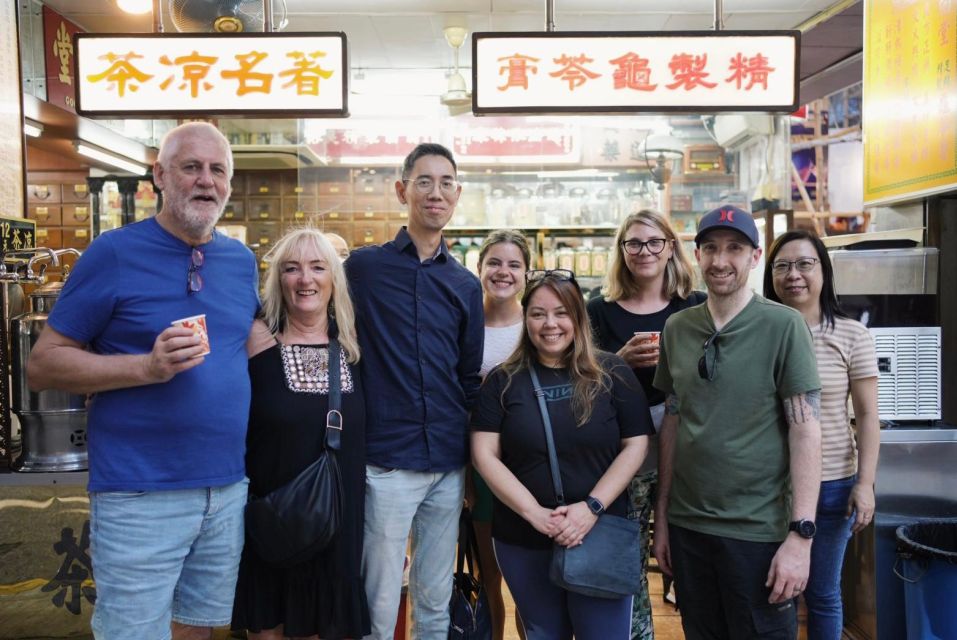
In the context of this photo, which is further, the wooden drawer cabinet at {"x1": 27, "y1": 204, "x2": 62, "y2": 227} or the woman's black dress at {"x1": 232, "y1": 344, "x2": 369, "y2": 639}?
the wooden drawer cabinet at {"x1": 27, "y1": 204, "x2": 62, "y2": 227}

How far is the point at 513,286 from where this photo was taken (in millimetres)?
3098

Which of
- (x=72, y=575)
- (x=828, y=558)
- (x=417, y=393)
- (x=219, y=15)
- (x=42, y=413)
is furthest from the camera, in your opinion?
(x=219, y=15)

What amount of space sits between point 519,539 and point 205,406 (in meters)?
1.03

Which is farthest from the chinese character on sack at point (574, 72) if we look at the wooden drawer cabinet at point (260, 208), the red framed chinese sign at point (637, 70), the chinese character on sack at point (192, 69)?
the wooden drawer cabinet at point (260, 208)

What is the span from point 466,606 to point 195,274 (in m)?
1.44

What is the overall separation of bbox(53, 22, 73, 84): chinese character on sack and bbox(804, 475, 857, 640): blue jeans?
22.0ft

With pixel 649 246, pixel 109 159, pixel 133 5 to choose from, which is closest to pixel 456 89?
pixel 133 5

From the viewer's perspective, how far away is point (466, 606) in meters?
2.53

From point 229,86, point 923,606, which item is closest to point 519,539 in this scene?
point 923,606

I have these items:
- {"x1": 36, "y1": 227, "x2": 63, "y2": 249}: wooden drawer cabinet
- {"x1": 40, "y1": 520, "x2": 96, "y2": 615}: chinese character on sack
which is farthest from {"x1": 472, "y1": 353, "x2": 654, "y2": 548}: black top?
{"x1": 36, "y1": 227, "x2": 63, "y2": 249}: wooden drawer cabinet

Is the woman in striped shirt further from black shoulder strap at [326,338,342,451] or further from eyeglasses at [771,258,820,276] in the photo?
black shoulder strap at [326,338,342,451]

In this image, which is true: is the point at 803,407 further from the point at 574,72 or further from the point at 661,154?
the point at 661,154

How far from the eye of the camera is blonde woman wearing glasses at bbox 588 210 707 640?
271cm

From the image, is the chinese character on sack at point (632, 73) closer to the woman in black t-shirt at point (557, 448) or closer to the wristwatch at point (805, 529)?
the woman in black t-shirt at point (557, 448)
